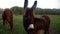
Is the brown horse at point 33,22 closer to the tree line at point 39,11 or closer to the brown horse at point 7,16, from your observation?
the tree line at point 39,11

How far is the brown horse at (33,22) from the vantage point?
176 centimetres

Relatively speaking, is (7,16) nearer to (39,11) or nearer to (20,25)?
(20,25)

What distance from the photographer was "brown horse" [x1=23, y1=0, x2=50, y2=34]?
1.76 meters

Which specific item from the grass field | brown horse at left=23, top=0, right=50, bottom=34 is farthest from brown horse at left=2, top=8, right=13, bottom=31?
brown horse at left=23, top=0, right=50, bottom=34

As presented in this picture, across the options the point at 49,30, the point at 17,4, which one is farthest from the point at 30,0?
the point at 49,30

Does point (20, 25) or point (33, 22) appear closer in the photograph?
point (33, 22)

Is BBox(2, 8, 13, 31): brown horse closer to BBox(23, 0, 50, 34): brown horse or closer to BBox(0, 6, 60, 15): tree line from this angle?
BBox(0, 6, 60, 15): tree line

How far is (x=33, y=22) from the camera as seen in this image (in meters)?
1.78

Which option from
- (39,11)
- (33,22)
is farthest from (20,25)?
(39,11)

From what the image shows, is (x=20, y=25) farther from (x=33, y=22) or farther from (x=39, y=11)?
(x=39, y=11)

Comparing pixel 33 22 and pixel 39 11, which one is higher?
pixel 39 11

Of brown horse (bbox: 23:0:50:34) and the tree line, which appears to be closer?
brown horse (bbox: 23:0:50:34)

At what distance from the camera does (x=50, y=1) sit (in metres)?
1.97

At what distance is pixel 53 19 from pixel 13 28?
19.8 inches
